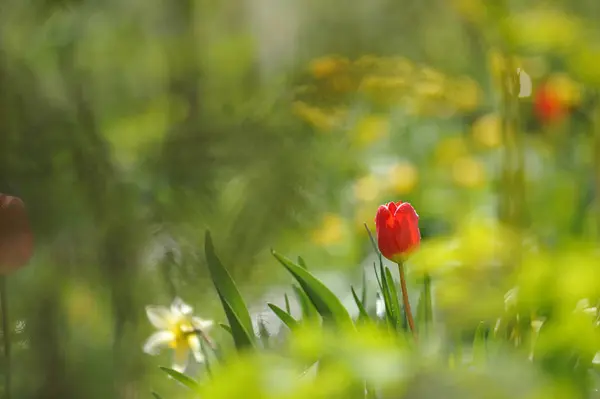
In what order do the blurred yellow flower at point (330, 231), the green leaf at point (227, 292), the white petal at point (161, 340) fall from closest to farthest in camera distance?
1. the green leaf at point (227, 292)
2. the white petal at point (161, 340)
3. the blurred yellow flower at point (330, 231)

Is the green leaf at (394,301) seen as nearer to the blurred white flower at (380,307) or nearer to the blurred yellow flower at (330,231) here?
the blurred white flower at (380,307)

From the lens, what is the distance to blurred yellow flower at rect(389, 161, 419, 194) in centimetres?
84

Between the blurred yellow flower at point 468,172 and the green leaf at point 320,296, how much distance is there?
0.42 m

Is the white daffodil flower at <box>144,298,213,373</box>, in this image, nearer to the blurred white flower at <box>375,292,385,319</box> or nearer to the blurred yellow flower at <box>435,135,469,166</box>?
the blurred white flower at <box>375,292,385,319</box>

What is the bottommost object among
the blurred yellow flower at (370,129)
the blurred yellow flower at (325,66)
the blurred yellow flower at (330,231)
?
the blurred yellow flower at (330,231)

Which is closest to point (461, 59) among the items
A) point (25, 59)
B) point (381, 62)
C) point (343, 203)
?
point (381, 62)

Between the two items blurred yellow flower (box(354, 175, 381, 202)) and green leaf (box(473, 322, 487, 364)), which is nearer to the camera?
green leaf (box(473, 322, 487, 364))

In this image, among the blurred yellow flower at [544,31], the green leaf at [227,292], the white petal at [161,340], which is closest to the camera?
the blurred yellow flower at [544,31]

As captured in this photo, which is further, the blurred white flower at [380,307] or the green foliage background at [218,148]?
the green foliage background at [218,148]

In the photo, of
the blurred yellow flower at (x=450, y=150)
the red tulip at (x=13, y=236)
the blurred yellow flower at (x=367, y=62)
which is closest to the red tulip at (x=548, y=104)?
the blurred yellow flower at (x=450, y=150)

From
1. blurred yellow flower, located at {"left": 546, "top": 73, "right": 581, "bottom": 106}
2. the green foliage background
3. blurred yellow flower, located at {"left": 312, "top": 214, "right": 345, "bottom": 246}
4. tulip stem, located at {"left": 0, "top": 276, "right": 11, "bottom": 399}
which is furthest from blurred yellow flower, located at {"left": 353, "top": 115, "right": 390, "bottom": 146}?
tulip stem, located at {"left": 0, "top": 276, "right": 11, "bottom": 399}

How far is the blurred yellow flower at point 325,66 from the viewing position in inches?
30.8

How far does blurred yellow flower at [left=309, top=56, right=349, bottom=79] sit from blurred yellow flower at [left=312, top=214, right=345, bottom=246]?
0.18 metres

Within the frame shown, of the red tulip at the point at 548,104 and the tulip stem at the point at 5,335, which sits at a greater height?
the red tulip at the point at 548,104
